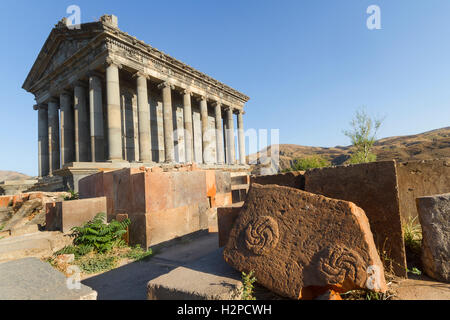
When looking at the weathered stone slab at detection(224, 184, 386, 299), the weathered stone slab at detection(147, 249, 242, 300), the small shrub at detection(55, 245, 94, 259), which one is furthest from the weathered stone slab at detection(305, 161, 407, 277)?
the small shrub at detection(55, 245, 94, 259)

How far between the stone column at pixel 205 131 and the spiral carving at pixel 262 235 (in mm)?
18207

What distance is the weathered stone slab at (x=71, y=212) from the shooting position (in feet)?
15.3

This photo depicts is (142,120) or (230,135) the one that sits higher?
(230,135)

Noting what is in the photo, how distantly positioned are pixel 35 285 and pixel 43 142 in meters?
20.0

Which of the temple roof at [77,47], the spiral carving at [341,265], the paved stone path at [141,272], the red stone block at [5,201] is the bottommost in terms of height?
the paved stone path at [141,272]

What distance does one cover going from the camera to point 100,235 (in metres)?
4.12

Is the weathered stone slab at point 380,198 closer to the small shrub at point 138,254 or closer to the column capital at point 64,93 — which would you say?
the small shrub at point 138,254

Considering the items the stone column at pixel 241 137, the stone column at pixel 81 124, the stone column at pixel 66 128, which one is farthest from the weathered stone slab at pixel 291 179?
the stone column at pixel 241 137

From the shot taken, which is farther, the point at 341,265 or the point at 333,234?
the point at 333,234

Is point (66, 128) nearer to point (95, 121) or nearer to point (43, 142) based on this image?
point (43, 142)

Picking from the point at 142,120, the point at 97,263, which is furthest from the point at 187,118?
the point at 97,263

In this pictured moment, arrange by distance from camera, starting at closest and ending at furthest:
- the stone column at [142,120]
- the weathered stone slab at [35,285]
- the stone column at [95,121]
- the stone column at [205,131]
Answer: the weathered stone slab at [35,285] → the stone column at [95,121] → the stone column at [142,120] → the stone column at [205,131]

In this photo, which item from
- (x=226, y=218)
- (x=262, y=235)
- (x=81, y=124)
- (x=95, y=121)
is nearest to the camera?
(x=262, y=235)

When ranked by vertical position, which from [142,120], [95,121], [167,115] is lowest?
[95,121]
